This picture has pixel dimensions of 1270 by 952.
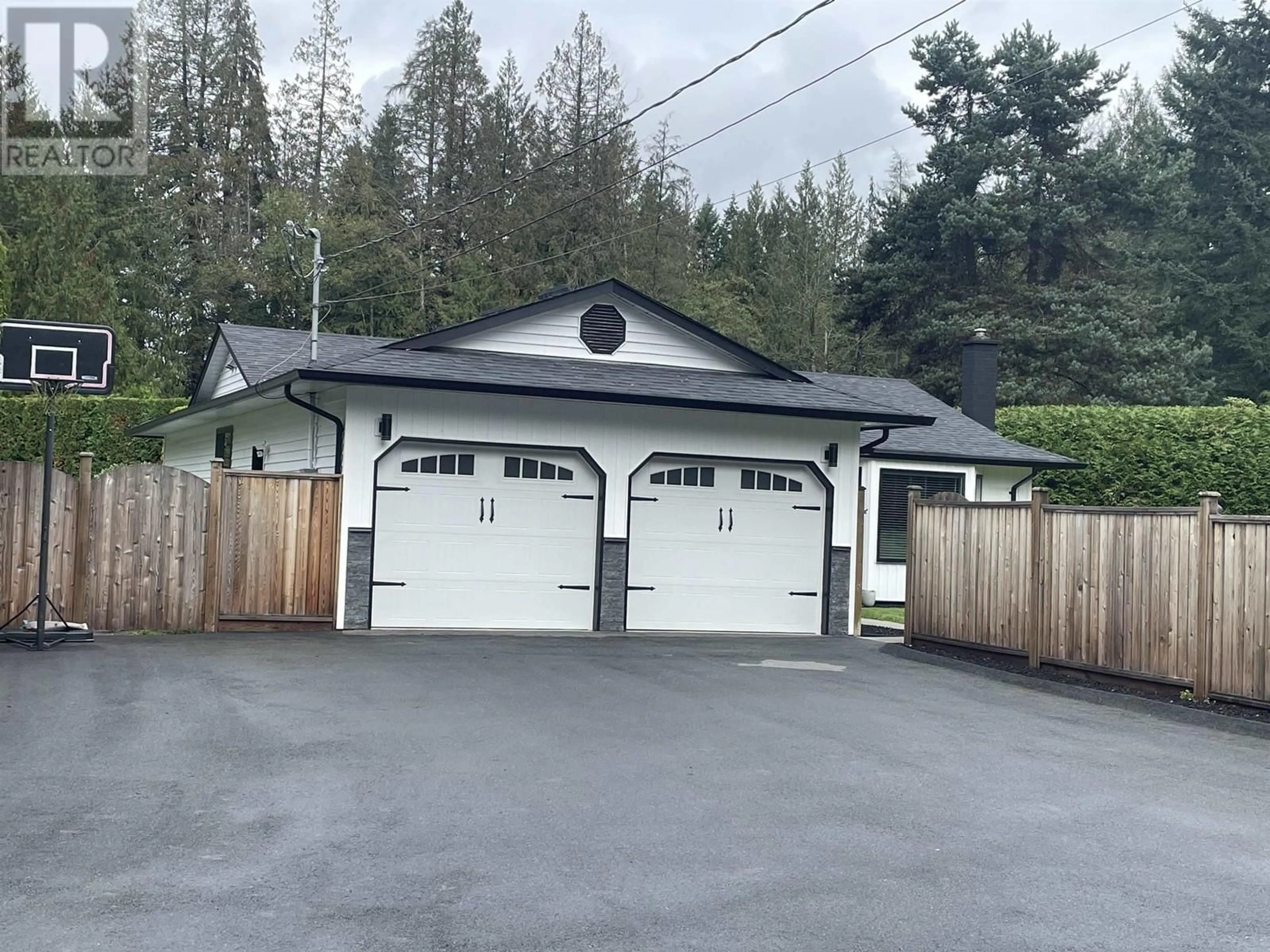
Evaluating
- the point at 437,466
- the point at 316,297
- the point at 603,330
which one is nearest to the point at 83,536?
the point at 437,466

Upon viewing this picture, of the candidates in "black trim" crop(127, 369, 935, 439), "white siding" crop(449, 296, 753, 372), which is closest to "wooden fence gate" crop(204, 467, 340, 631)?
"black trim" crop(127, 369, 935, 439)

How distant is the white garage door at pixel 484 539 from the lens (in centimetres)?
1476

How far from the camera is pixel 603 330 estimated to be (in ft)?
54.3

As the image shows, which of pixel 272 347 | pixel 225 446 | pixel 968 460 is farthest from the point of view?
pixel 968 460

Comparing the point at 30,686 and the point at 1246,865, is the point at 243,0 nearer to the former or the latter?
the point at 30,686

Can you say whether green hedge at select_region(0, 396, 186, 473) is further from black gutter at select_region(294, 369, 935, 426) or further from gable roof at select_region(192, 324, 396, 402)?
black gutter at select_region(294, 369, 935, 426)

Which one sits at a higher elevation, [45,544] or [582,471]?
[582,471]

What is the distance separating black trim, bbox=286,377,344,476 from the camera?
14523mm

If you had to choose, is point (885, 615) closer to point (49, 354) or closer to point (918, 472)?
point (918, 472)

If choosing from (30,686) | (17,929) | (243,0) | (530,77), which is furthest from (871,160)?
(17,929)

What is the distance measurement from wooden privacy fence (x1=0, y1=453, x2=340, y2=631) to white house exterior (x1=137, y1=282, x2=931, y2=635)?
1.38 ft

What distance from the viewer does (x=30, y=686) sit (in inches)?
383

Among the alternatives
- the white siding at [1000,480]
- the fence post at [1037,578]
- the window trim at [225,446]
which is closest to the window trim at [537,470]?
the fence post at [1037,578]

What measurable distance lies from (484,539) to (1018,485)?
1111cm
